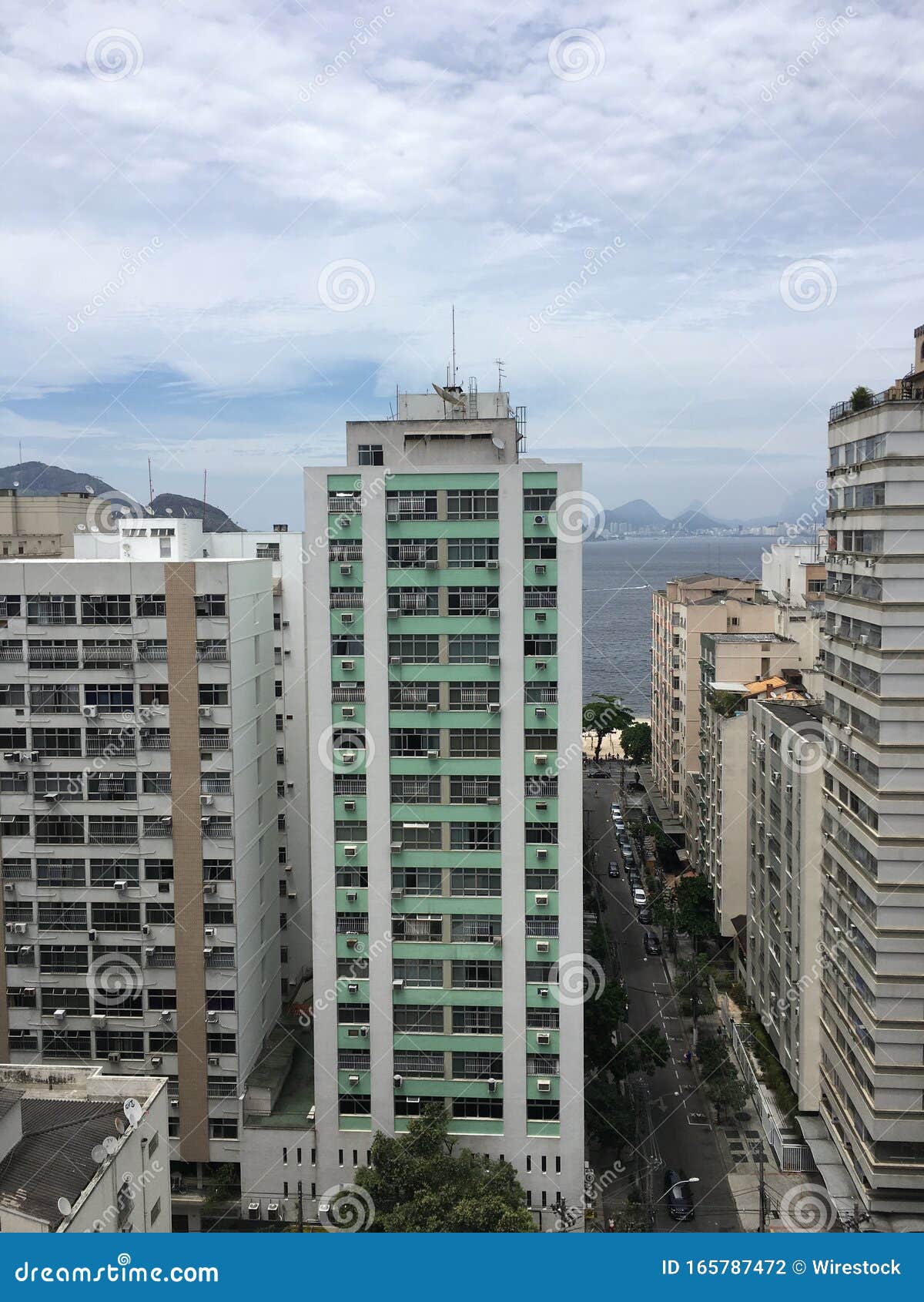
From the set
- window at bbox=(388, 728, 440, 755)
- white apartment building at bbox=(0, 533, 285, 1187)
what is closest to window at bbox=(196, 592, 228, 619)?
white apartment building at bbox=(0, 533, 285, 1187)

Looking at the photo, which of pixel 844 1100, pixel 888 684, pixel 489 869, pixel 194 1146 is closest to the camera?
pixel 888 684

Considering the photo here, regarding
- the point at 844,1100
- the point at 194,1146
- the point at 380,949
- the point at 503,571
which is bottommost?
the point at 194,1146

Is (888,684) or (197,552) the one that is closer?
(888,684)

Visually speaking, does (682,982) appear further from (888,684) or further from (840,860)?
(888,684)

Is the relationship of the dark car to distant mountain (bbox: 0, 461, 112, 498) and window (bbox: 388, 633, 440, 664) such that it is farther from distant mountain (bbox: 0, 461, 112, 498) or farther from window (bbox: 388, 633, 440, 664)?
distant mountain (bbox: 0, 461, 112, 498)

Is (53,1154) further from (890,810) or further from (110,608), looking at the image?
(890,810)

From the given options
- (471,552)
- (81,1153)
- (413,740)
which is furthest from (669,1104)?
(81,1153)

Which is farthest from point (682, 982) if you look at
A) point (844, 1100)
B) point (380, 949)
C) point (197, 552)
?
point (197, 552)
